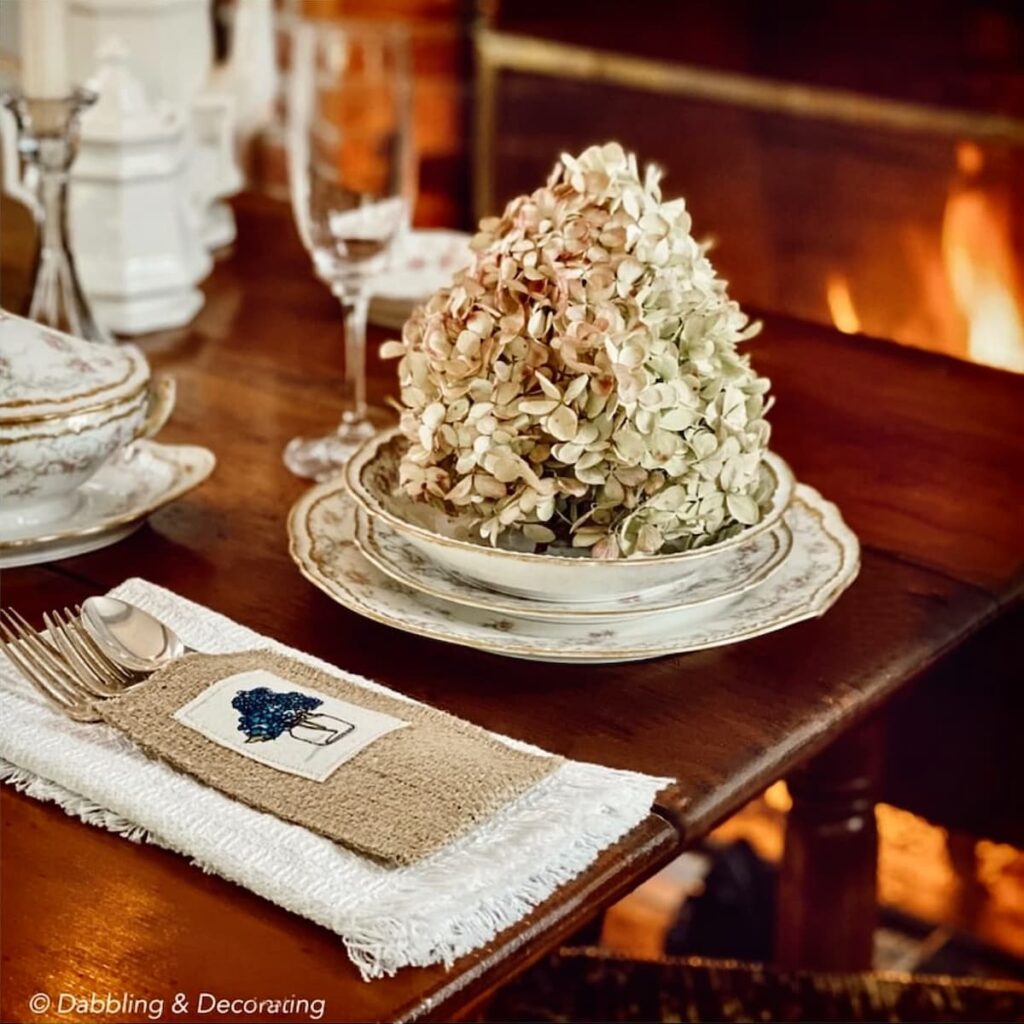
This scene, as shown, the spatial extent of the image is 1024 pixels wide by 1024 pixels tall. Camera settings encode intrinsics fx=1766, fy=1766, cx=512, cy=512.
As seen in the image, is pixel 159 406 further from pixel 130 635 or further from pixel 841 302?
pixel 841 302

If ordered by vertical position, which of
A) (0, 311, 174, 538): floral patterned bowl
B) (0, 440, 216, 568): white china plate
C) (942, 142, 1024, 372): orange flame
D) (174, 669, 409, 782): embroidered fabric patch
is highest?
(0, 311, 174, 538): floral patterned bowl

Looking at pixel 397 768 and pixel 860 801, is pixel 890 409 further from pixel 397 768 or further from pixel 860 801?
pixel 397 768

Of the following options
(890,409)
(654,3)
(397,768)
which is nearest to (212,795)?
(397,768)

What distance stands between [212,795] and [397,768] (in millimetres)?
74

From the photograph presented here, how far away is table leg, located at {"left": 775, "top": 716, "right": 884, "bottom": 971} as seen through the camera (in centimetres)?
133

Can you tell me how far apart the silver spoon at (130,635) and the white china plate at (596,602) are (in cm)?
11

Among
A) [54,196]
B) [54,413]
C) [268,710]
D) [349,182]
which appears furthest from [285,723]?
[54,196]

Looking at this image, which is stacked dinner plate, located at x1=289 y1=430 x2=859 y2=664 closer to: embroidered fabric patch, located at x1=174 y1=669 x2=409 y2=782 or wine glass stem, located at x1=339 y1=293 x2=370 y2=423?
embroidered fabric patch, located at x1=174 y1=669 x2=409 y2=782

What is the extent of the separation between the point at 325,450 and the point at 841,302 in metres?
1.98

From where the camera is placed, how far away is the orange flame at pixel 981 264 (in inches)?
106

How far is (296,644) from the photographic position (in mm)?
855

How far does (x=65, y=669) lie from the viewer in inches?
31.2

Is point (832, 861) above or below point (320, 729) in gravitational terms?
below

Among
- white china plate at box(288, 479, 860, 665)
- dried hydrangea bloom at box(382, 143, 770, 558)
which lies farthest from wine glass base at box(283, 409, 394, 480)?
dried hydrangea bloom at box(382, 143, 770, 558)
